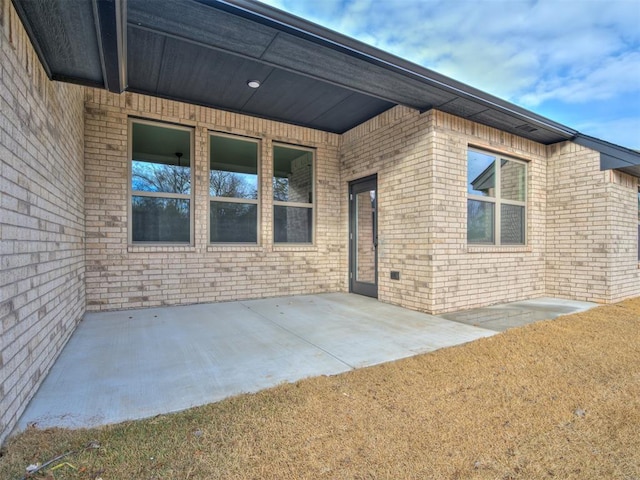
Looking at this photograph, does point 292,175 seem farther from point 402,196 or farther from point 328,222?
point 402,196

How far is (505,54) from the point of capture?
6.45 m

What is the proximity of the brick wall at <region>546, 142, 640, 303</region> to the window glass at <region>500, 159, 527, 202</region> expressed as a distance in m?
0.65

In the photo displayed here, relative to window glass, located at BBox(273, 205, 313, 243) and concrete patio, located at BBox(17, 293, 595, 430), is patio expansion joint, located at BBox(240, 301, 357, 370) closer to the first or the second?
concrete patio, located at BBox(17, 293, 595, 430)

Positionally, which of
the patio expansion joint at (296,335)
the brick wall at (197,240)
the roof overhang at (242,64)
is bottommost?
the patio expansion joint at (296,335)

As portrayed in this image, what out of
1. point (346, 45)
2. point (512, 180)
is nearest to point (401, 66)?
point (346, 45)

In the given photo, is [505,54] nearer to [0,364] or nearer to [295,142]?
[295,142]

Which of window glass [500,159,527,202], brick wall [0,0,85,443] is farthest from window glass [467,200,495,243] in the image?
brick wall [0,0,85,443]

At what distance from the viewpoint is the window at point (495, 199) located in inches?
211

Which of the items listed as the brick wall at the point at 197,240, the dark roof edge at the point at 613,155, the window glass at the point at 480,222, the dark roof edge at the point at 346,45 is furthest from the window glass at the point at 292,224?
the dark roof edge at the point at 613,155

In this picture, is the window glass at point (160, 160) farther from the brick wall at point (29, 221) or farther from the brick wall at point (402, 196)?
the brick wall at point (402, 196)

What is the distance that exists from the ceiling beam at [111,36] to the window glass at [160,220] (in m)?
2.55

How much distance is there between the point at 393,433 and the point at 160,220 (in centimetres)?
474

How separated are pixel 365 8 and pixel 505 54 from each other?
358 centimetres

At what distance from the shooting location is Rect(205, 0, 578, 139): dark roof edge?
2.76 m
